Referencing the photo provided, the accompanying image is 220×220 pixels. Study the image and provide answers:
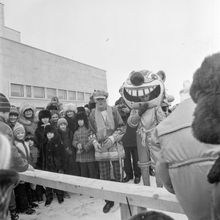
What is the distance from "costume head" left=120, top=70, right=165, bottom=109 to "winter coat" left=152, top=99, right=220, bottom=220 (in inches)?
75.9

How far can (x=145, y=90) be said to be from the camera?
3.05m

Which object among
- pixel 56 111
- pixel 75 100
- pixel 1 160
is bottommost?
pixel 1 160

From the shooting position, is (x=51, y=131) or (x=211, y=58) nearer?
(x=211, y=58)

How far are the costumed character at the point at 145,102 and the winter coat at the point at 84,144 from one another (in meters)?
0.71

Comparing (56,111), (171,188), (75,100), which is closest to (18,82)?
(75,100)

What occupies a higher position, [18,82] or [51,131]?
[18,82]

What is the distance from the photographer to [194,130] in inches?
37.8

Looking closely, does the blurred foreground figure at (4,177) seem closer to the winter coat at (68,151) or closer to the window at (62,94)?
the winter coat at (68,151)

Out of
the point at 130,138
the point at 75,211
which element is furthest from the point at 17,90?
the point at 75,211

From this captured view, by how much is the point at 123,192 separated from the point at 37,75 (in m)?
17.6

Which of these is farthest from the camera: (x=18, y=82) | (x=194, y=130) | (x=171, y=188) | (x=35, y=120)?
(x=18, y=82)

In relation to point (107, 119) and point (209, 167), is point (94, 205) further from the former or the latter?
point (209, 167)

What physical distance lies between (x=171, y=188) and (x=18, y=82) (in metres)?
16.6

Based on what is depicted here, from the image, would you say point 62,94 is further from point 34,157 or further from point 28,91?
A: point 34,157
